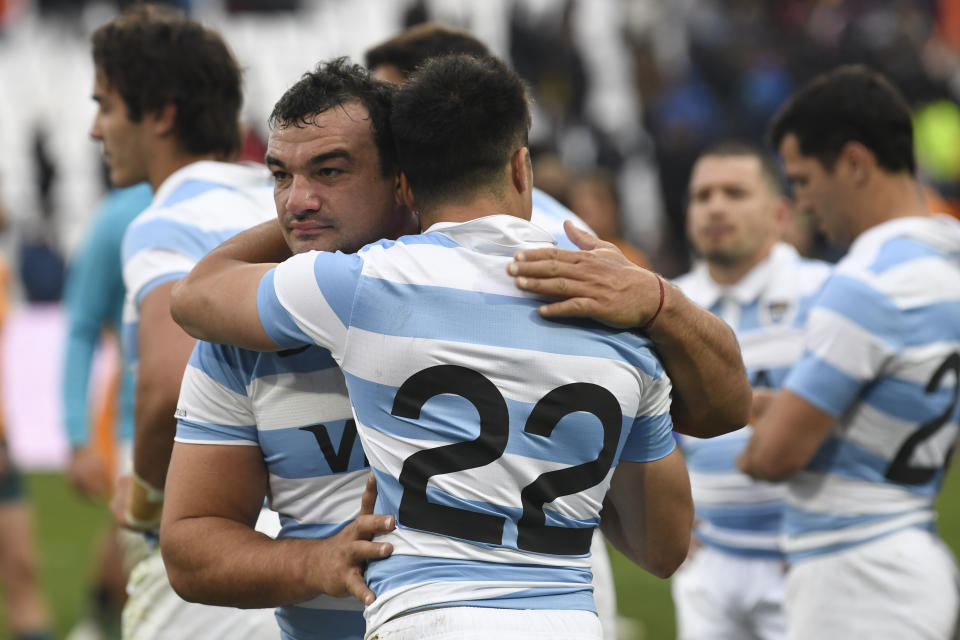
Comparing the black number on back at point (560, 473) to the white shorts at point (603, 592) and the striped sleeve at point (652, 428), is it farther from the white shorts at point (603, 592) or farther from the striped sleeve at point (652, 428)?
the white shorts at point (603, 592)

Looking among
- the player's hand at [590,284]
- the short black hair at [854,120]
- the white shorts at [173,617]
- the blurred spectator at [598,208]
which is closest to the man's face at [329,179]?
the player's hand at [590,284]

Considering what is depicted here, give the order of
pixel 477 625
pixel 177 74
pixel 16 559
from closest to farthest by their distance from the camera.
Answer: pixel 477 625, pixel 177 74, pixel 16 559

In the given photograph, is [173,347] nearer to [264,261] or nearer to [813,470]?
[264,261]

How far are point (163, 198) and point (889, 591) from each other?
96.4 inches

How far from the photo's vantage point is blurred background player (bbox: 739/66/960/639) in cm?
365

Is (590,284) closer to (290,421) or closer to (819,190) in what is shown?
(290,421)

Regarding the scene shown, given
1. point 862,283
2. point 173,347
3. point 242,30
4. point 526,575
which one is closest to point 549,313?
point 526,575

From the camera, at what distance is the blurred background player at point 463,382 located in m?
2.20

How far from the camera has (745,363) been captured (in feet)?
15.3

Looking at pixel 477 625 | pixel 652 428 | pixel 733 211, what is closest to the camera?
pixel 477 625

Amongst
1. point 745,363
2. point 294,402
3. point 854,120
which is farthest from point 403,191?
point 745,363

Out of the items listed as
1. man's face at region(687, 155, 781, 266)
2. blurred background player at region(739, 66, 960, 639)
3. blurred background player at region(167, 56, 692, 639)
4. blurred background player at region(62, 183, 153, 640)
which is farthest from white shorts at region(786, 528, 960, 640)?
blurred background player at region(62, 183, 153, 640)

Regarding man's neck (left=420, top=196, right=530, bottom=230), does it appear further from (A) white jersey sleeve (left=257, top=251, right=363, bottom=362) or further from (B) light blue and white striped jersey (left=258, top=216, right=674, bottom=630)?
(A) white jersey sleeve (left=257, top=251, right=363, bottom=362)

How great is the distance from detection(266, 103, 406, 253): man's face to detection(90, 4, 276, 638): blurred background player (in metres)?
0.64
